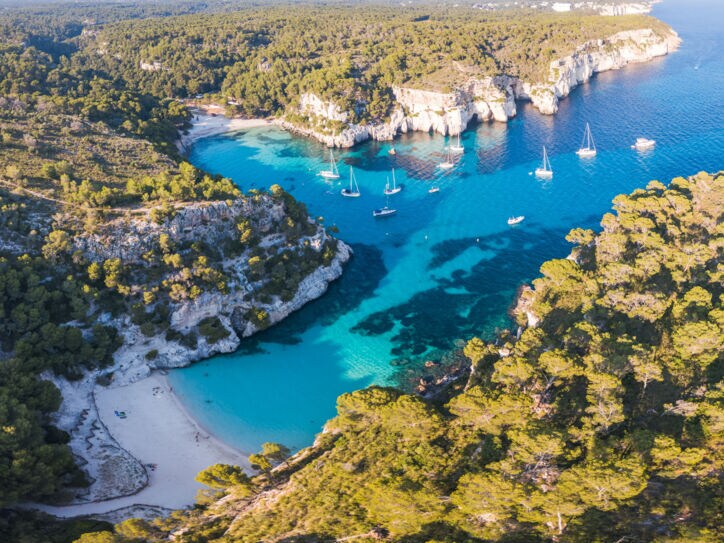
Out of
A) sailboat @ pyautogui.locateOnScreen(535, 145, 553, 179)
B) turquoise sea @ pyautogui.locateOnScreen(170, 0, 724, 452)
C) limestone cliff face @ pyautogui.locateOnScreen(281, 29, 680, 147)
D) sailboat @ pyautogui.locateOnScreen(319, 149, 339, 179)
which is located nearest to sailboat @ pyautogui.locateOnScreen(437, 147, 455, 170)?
turquoise sea @ pyautogui.locateOnScreen(170, 0, 724, 452)

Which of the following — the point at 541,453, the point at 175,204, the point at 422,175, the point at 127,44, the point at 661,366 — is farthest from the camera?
the point at 127,44

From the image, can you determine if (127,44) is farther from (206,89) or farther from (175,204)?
(175,204)

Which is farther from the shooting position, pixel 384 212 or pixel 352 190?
pixel 352 190

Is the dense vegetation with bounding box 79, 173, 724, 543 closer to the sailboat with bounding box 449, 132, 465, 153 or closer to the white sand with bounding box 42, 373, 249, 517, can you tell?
the white sand with bounding box 42, 373, 249, 517

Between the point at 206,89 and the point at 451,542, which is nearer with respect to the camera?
the point at 451,542

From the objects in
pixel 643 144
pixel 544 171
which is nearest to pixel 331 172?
pixel 544 171

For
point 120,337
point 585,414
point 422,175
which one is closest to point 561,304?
point 585,414

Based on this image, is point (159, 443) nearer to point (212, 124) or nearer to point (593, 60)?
point (212, 124)
